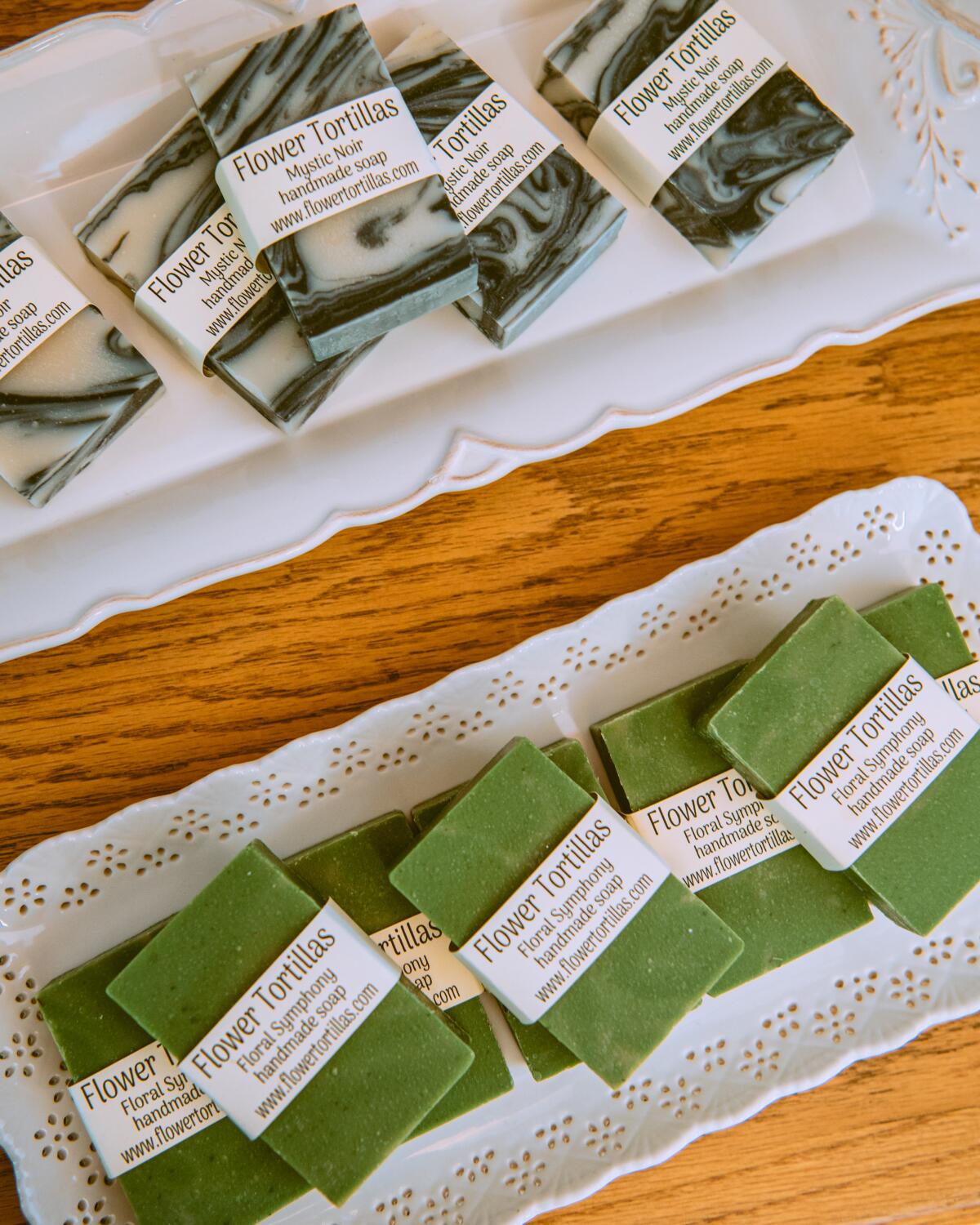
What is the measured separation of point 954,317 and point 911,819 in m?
0.69

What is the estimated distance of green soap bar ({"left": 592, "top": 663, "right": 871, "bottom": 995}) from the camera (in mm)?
1162

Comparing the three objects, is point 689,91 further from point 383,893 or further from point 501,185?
point 383,893

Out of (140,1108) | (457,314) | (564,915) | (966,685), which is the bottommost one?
(966,685)

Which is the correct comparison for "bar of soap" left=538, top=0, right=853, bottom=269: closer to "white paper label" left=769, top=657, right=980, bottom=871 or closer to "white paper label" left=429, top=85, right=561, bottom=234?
"white paper label" left=429, top=85, right=561, bottom=234

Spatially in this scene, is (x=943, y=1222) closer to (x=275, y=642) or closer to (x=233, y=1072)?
(x=233, y=1072)

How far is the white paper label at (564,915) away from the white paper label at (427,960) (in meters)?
0.06

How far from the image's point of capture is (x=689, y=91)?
112 cm

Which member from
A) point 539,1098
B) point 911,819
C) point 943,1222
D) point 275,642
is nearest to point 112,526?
Answer: point 275,642

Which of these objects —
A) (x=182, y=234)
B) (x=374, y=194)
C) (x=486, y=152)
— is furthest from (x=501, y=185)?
(x=182, y=234)

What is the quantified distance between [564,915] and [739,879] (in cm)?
24

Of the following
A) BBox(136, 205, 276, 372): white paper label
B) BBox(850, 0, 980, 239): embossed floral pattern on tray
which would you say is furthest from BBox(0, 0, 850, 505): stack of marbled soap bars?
BBox(850, 0, 980, 239): embossed floral pattern on tray

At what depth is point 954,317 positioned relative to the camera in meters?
1.30

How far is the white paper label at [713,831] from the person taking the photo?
45.5 inches

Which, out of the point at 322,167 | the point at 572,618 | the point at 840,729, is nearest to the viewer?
the point at 322,167
